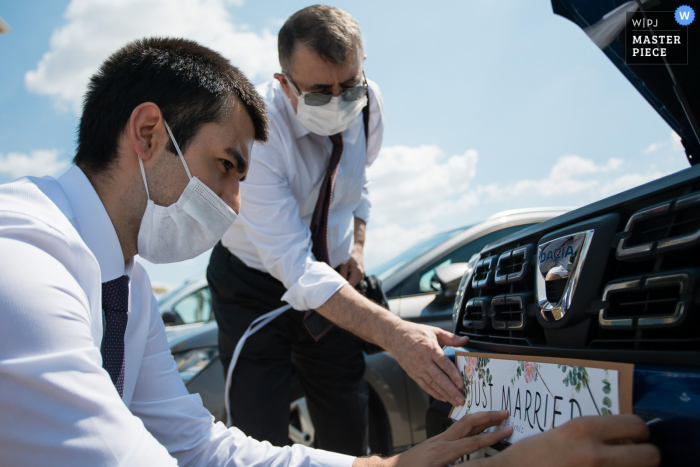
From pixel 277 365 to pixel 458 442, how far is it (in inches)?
47.4

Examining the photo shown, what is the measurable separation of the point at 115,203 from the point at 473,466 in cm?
111

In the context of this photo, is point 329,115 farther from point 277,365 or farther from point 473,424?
point 473,424

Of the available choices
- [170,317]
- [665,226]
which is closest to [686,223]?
[665,226]

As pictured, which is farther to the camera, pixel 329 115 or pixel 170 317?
pixel 170 317

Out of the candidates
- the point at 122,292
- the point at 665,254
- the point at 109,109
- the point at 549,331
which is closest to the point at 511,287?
the point at 549,331

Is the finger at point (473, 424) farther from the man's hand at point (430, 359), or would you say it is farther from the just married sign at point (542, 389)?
the man's hand at point (430, 359)

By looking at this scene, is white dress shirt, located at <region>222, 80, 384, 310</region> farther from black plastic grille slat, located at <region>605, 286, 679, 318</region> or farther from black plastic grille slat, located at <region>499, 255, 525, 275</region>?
black plastic grille slat, located at <region>605, 286, 679, 318</region>

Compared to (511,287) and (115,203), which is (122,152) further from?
(511,287)

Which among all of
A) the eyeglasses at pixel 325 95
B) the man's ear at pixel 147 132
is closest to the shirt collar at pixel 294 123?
the eyeglasses at pixel 325 95

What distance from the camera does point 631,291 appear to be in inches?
38.6

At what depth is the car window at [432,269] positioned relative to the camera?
3.39m

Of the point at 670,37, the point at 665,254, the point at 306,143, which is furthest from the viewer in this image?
the point at 306,143

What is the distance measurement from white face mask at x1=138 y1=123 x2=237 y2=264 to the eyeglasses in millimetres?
860

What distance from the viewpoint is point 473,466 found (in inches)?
40.0
